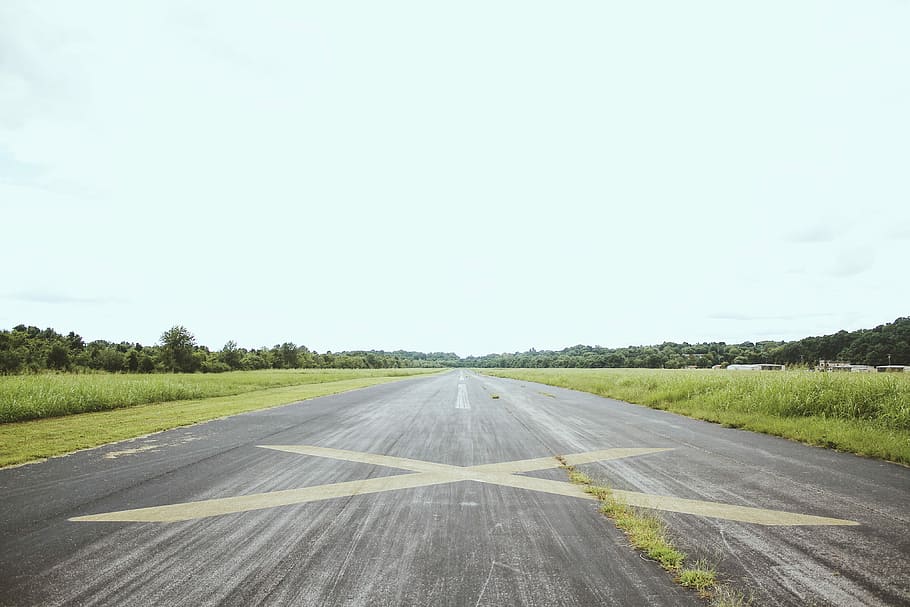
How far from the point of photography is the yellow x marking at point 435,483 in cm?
434

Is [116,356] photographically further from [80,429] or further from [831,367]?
[831,367]

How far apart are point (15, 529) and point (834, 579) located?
6911 millimetres

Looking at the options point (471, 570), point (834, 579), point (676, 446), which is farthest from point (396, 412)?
point (834, 579)

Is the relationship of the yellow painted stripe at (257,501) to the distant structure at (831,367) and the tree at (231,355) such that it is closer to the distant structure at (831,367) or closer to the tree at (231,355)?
the distant structure at (831,367)

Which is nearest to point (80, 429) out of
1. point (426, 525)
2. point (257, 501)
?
point (257, 501)

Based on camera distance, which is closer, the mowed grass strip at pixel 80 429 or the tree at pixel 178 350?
the mowed grass strip at pixel 80 429

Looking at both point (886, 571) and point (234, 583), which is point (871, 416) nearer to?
point (886, 571)

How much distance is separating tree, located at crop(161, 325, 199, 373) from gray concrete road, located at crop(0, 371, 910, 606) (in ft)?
213

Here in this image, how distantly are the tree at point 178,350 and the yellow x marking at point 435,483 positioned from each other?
6832 centimetres

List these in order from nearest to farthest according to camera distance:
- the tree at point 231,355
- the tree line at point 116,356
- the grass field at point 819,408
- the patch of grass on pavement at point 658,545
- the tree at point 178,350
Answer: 1. the patch of grass on pavement at point 658,545
2. the grass field at point 819,408
3. the tree line at point 116,356
4. the tree at point 178,350
5. the tree at point 231,355

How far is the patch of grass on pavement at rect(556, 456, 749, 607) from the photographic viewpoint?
287 cm

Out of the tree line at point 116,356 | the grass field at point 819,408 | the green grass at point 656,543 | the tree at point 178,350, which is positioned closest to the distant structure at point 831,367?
the grass field at point 819,408

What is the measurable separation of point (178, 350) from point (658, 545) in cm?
7371

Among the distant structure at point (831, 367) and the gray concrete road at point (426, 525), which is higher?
the gray concrete road at point (426, 525)
